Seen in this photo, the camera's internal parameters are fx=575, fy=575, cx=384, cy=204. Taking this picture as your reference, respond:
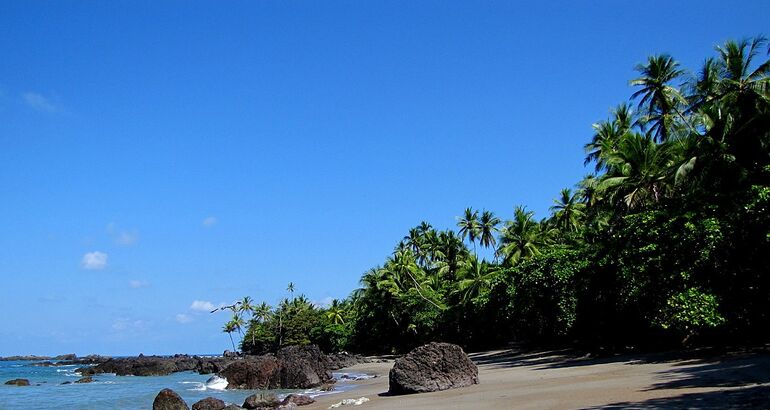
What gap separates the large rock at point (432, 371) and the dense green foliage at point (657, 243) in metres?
6.50

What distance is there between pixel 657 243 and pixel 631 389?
357 inches

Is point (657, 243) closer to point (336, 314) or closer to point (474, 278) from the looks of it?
point (474, 278)

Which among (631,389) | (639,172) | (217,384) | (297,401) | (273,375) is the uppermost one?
(639,172)

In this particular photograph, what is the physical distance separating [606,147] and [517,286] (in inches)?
396

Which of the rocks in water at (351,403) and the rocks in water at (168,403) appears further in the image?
the rocks in water at (168,403)

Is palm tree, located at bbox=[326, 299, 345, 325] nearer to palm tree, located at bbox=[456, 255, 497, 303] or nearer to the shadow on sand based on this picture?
palm tree, located at bbox=[456, 255, 497, 303]

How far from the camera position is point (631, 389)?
444 inches

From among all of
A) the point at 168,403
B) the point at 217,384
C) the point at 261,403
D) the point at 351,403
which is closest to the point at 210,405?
the point at 168,403

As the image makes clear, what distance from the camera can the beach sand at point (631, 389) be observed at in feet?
29.9

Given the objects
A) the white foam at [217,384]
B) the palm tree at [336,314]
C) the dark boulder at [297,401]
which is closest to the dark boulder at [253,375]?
the white foam at [217,384]

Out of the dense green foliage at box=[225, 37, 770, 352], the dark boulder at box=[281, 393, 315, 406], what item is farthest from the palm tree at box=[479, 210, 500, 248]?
the dark boulder at box=[281, 393, 315, 406]

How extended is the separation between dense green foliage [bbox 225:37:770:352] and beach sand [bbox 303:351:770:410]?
2.08 meters

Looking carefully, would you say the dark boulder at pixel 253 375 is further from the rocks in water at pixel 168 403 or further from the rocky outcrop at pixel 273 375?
the rocks in water at pixel 168 403

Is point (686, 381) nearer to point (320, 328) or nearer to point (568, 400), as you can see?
point (568, 400)
